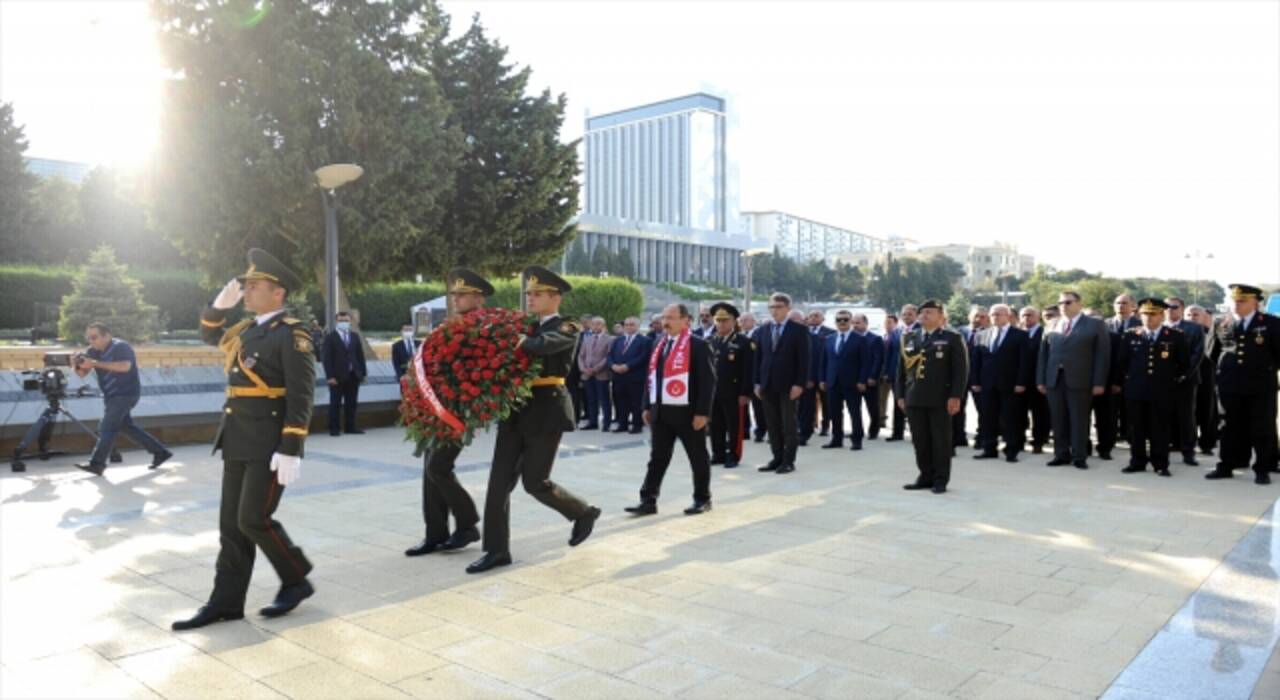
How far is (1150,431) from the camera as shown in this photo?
1059 centimetres

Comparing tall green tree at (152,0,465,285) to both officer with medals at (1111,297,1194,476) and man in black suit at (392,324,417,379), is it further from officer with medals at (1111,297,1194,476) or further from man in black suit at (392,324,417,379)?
officer with medals at (1111,297,1194,476)

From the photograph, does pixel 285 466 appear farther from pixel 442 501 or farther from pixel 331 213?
pixel 331 213

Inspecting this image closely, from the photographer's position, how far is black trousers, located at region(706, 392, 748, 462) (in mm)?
10961

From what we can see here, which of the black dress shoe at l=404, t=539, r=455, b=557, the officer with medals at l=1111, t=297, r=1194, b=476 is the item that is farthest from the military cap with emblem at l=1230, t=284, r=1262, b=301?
the black dress shoe at l=404, t=539, r=455, b=557

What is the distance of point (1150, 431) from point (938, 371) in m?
3.31

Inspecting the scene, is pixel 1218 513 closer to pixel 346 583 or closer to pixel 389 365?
pixel 346 583

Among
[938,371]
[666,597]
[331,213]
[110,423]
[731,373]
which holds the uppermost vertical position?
[331,213]

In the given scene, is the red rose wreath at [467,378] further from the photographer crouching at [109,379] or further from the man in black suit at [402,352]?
the man in black suit at [402,352]

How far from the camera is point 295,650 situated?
178 inches

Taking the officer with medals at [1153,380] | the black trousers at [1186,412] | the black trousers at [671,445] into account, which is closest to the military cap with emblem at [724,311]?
the black trousers at [671,445]

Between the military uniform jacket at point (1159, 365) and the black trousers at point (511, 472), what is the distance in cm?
752

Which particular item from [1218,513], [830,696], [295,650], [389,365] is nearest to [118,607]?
[295,650]

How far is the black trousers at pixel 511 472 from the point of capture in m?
6.16

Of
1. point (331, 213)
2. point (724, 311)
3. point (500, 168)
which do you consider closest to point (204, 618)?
point (724, 311)
